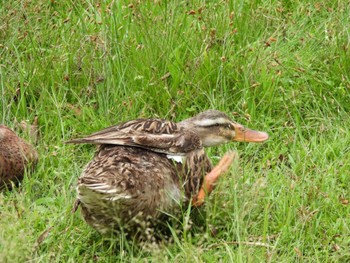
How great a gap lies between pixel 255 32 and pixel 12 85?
1.93m

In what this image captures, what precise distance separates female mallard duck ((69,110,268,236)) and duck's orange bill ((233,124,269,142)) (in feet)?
0.10

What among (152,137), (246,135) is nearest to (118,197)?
(152,137)

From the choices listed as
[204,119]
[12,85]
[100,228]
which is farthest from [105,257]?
[12,85]

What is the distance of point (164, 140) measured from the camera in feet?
17.5

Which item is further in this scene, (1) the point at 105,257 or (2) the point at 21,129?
(2) the point at 21,129

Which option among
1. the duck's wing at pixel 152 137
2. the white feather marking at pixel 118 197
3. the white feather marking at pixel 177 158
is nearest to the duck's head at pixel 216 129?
the duck's wing at pixel 152 137

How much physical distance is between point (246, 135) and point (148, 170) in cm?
101

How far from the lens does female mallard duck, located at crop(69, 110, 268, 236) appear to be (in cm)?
484

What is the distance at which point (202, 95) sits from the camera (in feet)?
21.4

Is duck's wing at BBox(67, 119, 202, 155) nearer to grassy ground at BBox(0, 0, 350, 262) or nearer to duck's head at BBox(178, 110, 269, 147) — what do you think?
duck's head at BBox(178, 110, 269, 147)

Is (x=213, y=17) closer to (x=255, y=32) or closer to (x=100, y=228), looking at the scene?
(x=255, y=32)

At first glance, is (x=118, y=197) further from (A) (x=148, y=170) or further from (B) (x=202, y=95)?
(B) (x=202, y=95)

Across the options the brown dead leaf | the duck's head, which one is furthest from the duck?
the duck's head

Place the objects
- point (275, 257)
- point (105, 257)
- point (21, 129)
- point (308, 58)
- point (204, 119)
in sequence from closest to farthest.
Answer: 1. point (275, 257)
2. point (105, 257)
3. point (204, 119)
4. point (21, 129)
5. point (308, 58)
